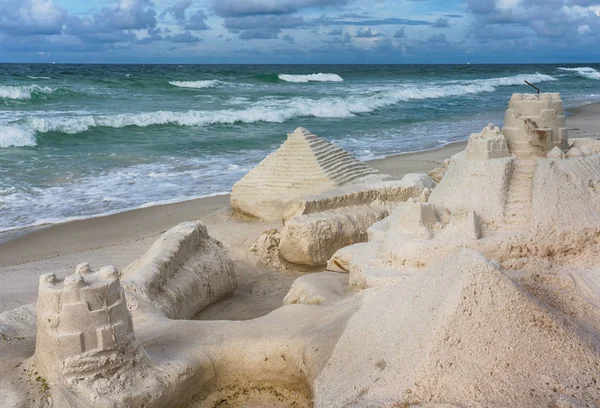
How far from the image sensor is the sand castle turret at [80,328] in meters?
2.94

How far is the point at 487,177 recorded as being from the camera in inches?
171

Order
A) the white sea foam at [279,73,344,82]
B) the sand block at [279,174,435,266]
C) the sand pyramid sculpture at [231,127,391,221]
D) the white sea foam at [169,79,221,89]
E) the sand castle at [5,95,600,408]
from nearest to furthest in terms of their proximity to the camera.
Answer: the sand castle at [5,95,600,408], the sand block at [279,174,435,266], the sand pyramid sculpture at [231,127,391,221], the white sea foam at [169,79,221,89], the white sea foam at [279,73,344,82]

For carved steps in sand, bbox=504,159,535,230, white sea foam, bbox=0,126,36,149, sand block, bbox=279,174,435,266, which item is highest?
carved steps in sand, bbox=504,159,535,230

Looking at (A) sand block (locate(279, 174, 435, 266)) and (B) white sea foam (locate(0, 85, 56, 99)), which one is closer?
(A) sand block (locate(279, 174, 435, 266))

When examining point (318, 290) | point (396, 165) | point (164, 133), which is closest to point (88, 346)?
point (318, 290)

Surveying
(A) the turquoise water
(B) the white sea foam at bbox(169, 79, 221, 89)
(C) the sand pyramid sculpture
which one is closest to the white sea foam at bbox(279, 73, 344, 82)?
(B) the white sea foam at bbox(169, 79, 221, 89)

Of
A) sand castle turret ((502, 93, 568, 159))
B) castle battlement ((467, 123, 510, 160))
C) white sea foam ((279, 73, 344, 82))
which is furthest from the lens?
white sea foam ((279, 73, 344, 82))

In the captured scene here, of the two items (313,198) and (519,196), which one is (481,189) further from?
(313,198)

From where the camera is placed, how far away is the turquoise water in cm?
922

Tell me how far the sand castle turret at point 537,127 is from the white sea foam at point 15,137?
37.2ft

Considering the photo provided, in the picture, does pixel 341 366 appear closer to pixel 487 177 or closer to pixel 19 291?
pixel 487 177

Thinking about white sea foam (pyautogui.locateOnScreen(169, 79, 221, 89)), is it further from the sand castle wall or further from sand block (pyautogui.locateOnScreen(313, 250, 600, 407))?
sand block (pyautogui.locateOnScreen(313, 250, 600, 407))

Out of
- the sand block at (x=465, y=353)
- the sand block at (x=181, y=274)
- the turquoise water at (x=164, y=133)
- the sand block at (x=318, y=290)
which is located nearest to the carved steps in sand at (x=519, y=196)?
the sand block at (x=465, y=353)

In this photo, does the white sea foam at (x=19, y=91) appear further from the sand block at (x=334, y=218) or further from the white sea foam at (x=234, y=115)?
the sand block at (x=334, y=218)
